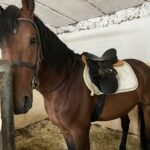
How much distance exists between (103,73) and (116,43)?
1.31m

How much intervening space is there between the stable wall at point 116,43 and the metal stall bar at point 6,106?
190cm

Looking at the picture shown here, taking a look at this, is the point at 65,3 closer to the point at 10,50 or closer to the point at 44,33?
the point at 44,33

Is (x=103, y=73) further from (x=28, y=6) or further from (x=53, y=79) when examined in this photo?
(x=28, y=6)

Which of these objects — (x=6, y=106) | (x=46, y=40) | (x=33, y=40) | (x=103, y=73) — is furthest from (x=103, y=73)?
(x=6, y=106)

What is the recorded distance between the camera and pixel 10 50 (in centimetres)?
110

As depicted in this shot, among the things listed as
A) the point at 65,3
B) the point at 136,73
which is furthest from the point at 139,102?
the point at 65,3

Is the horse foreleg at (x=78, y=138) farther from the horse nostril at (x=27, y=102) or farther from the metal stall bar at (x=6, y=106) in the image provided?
the metal stall bar at (x=6, y=106)

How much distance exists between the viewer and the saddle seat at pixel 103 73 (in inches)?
58.6

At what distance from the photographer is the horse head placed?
1098 mm

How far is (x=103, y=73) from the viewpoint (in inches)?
59.8

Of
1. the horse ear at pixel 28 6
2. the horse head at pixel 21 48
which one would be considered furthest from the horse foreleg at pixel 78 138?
the horse ear at pixel 28 6

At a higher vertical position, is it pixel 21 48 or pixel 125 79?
pixel 21 48

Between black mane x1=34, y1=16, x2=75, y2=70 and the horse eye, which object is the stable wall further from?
the horse eye

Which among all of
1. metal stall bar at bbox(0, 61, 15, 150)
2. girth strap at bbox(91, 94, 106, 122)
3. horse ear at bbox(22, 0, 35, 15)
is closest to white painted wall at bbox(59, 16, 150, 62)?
girth strap at bbox(91, 94, 106, 122)
